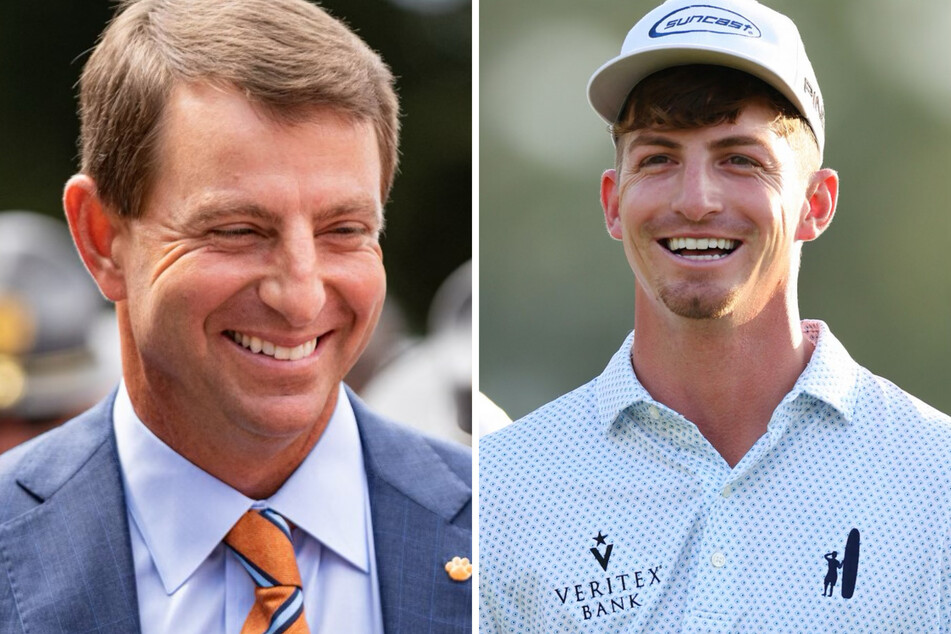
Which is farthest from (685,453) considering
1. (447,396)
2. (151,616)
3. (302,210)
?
(151,616)

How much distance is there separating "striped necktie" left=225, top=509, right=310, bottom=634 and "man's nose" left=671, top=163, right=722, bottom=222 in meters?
1.06

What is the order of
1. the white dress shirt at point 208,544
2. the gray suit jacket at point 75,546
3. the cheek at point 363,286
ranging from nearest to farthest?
the gray suit jacket at point 75,546 < the white dress shirt at point 208,544 < the cheek at point 363,286

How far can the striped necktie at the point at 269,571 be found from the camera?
240cm

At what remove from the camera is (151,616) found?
2.34m

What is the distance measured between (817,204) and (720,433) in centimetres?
56

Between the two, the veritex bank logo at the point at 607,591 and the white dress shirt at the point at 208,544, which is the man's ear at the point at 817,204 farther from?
the white dress shirt at the point at 208,544

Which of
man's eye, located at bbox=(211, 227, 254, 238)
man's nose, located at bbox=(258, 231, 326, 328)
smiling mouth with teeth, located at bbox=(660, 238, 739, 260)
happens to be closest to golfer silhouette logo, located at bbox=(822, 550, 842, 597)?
smiling mouth with teeth, located at bbox=(660, 238, 739, 260)

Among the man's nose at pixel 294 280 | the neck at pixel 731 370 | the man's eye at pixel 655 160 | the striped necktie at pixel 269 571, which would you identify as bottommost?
the striped necktie at pixel 269 571

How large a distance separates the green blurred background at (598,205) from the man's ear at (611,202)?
0.43m

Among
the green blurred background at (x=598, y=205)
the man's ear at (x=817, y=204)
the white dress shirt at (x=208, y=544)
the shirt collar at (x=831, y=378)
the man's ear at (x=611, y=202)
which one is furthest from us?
the green blurred background at (x=598, y=205)

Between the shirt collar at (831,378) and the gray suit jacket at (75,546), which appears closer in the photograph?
the gray suit jacket at (75,546)

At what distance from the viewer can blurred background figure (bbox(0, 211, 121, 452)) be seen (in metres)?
2.28

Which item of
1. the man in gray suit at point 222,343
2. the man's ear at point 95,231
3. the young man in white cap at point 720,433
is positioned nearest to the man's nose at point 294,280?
the man in gray suit at point 222,343

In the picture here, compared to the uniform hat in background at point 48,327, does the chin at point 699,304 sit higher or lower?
higher
